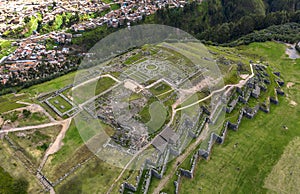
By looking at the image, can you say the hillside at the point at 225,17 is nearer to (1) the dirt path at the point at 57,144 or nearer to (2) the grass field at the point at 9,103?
(1) the dirt path at the point at 57,144

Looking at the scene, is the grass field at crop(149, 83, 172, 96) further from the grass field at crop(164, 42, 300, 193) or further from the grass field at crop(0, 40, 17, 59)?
the grass field at crop(0, 40, 17, 59)

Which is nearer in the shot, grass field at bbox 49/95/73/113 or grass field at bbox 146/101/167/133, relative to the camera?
grass field at bbox 146/101/167/133

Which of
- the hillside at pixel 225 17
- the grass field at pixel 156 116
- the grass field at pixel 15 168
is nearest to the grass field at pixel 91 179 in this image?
the grass field at pixel 15 168

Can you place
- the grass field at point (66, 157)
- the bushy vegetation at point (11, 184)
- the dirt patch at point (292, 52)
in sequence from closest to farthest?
the bushy vegetation at point (11, 184)
the grass field at point (66, 157)
the dirt patch at point (292, 52)

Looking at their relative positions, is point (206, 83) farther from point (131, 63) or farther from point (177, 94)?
point (131, 63)

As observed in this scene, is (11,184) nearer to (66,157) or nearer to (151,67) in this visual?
(66,157)

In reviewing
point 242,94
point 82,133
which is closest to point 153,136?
point 82,133

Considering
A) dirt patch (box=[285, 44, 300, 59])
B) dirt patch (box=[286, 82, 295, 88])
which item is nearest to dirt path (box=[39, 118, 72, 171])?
dirt patch (box=[286, 82, 295, 88])

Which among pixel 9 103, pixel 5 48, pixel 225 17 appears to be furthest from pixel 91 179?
pixel 225 17
